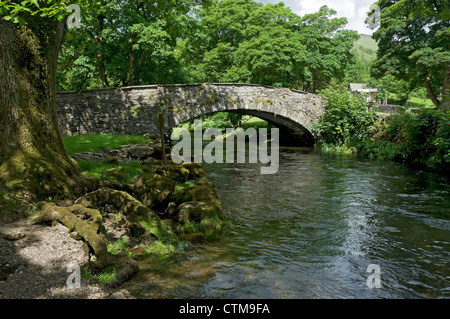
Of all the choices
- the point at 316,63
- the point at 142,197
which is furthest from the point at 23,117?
the point at 316,63

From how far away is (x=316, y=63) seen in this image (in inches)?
1313

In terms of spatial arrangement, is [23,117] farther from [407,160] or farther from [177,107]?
[407,160]

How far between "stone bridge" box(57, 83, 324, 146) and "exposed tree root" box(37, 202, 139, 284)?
44.9 feet

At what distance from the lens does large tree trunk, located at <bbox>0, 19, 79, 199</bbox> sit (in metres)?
5.87

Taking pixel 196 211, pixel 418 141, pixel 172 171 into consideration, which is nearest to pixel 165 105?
pixel 172 171

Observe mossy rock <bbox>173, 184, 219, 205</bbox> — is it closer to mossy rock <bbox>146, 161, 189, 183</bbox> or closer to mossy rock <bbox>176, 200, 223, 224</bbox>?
mossy rock <bbox>176, 200, 223, 224</bbox>

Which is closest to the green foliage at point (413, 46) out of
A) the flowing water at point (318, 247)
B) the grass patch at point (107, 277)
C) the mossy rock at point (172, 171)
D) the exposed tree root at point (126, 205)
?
the flowing water at point (318, 247)

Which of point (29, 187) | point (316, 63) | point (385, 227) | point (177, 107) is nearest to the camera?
point (29, 187)

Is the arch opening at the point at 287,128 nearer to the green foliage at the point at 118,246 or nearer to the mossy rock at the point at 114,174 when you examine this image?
the mossy rock at the point at 114,174

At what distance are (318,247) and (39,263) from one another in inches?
176

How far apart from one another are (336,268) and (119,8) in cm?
2059

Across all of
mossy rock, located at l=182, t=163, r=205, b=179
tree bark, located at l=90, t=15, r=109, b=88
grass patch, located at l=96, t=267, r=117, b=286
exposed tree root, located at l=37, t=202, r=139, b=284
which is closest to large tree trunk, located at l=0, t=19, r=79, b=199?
exposed tree root, located at l=37, t=202, r=139, b=284

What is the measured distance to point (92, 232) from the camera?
16.2ft

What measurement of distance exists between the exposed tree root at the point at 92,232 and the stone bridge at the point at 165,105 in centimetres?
1368
